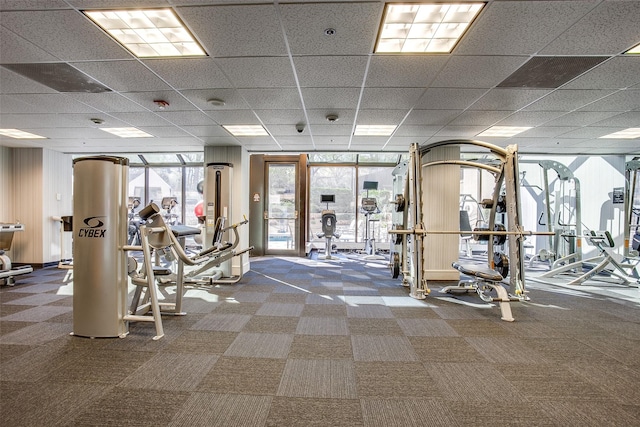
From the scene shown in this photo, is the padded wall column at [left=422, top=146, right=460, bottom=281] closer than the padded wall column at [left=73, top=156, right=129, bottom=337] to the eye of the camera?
No

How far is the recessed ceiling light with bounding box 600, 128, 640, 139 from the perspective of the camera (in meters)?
4.82

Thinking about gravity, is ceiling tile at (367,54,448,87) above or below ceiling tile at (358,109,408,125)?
above

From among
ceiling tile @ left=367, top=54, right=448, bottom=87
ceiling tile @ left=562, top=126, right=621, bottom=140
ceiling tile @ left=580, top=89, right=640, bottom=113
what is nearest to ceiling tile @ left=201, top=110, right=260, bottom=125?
ceiling tile @ left=367, top=54, right=448, bottom=87

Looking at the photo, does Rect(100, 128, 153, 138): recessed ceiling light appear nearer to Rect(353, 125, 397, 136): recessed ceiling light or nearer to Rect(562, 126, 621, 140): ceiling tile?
Rect(353, 125, 397, 136): recessed ceiling light

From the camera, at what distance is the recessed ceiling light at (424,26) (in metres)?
2.11

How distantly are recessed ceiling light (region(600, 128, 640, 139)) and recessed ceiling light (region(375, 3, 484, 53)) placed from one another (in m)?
4.66

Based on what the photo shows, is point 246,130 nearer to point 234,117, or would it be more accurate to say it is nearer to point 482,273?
point 234,117

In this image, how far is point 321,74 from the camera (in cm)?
298

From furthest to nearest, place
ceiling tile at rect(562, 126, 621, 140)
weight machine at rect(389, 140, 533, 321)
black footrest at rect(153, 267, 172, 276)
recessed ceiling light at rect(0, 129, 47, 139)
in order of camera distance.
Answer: recessed ceiling light at rect(0, 129, 47, 139) → ceiling tile at rect(562, 126, 621, 140) → weight machine at rect(389, 140, 533, 321) → black footrest at rect(153, 267, 172, 276)

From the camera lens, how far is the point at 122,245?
9.22 ft

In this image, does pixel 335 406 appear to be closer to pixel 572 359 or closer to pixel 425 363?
pixel 425 363

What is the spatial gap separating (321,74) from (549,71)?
232cm

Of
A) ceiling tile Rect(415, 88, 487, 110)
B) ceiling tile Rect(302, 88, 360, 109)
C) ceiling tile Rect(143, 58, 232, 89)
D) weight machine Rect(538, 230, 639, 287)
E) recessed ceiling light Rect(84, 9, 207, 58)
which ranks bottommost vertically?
weight machine Rect(538, 230, 639, 287)

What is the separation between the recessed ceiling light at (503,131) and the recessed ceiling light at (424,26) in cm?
285
